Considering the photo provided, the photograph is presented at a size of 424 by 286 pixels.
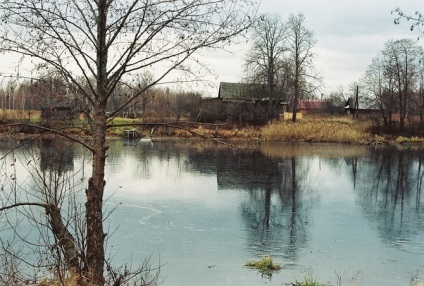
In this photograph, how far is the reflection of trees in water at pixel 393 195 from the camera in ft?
33.2

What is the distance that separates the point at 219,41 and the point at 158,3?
58 centimetres

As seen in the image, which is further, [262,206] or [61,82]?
[262,206]

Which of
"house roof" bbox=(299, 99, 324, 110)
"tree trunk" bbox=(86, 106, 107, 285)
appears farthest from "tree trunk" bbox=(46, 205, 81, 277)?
"house roof" bbox=(299, 99, 324, 110)

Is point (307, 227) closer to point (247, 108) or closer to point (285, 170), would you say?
point (285, 170)

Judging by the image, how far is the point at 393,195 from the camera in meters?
14.1

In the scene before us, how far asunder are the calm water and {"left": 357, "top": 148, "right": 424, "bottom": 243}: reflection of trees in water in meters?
0.03

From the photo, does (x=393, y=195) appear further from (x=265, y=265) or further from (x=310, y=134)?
(x=310, y=134)

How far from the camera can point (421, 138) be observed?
37.2 m

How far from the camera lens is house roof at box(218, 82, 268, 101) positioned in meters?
42.8

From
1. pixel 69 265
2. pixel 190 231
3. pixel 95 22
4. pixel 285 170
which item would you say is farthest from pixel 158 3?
pixel 285 170

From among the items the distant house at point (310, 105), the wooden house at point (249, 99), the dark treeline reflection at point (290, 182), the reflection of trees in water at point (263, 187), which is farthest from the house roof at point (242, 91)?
the distant house at point (310, 105)

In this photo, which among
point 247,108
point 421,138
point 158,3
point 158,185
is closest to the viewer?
point 158,3

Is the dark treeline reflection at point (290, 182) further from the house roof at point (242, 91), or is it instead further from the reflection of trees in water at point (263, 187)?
the house roof at point (242, 91)

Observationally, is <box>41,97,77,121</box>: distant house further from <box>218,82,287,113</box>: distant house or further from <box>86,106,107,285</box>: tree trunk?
<box>218,82,287,113</box>: distant house
